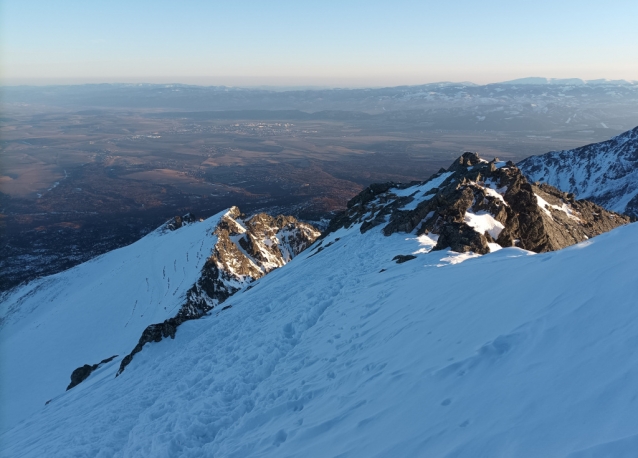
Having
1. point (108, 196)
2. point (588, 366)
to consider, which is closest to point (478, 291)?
point (588, 366)

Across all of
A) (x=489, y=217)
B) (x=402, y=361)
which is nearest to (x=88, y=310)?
(x=489, y=217)

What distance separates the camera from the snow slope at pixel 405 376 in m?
4.50

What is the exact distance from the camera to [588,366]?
4.74 m

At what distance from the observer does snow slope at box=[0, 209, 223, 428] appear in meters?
33.3

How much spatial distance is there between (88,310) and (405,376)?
48892 millimetres

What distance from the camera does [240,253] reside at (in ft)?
175

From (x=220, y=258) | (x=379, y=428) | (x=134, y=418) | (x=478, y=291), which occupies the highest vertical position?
(x=478, y=291)

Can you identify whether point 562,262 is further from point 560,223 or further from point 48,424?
point 560,223

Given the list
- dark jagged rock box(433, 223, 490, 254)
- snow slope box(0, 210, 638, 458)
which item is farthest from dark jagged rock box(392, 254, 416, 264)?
dark jagged rock box(433, 223, 490, 254)

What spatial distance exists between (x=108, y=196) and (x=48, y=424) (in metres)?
160

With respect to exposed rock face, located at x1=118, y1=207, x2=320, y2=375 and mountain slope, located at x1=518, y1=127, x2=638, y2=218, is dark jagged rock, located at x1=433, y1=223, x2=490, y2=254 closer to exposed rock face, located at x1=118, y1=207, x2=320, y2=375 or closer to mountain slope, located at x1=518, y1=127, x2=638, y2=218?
exposed rock face, located at x1=118, y1=207, x2=320, y2=375

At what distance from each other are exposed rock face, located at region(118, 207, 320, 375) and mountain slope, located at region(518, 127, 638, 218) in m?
62.5

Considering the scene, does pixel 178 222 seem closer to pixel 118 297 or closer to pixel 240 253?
pixel 240 253

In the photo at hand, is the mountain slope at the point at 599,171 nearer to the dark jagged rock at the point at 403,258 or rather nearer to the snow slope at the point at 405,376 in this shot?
the dark jagged rock at the point at 403,258
